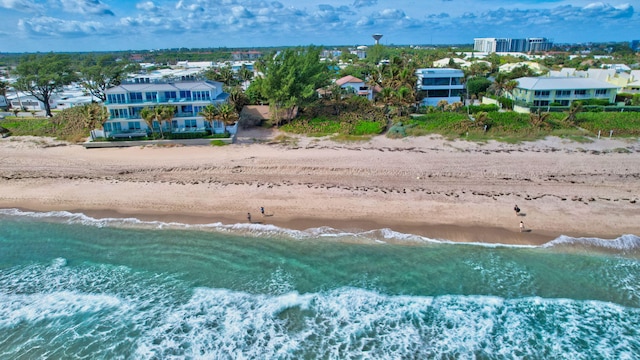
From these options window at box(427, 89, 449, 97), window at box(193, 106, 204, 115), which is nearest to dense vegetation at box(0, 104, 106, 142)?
window at box(193, 106, 204, 115)

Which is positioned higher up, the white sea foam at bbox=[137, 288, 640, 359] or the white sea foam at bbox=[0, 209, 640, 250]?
the white sea foam at bbox=[0, 209, 640, 250]

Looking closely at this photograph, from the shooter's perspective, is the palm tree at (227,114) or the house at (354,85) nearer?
the palm tree at (227,114)

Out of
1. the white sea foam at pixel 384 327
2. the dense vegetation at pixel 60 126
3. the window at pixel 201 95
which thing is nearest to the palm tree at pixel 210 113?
the window at pixel 201 95

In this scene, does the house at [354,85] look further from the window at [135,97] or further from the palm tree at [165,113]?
the window at [135,97]

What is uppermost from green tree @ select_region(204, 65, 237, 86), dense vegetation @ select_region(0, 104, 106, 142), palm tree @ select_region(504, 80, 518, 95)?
green tree @ select_region(204, 65, 237, 86)

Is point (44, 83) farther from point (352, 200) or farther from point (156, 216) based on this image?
point (352, 200)

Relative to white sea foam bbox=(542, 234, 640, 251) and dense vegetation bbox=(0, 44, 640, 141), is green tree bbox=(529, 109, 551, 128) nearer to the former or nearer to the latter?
dense vegetation bbox=(0, 44, 640, 141)

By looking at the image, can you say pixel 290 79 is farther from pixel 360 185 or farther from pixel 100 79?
pixel 100 79
